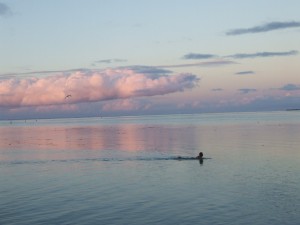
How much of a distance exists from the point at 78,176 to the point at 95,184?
653cm

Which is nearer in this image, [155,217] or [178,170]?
[155,217]

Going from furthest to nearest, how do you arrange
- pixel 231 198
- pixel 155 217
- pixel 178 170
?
pixel 178 170 → pixel 231 198 → pixel 155 217

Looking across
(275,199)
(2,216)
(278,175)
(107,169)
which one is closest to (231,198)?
(275,199)

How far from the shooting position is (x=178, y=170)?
54312 mm

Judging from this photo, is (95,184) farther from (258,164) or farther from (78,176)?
(258,164)

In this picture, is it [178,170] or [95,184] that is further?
[178,170]

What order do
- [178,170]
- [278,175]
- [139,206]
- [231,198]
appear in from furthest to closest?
1. [178,170]
2. [278,175]
3. [231,198]
4. [139,206]

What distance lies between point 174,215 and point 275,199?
10035 mm

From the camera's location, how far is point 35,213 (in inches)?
1282

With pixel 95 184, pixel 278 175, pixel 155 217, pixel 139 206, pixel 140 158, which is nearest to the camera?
pixel 155 217

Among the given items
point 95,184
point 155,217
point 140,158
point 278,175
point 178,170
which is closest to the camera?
point 155,217

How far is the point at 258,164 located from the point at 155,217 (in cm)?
3011

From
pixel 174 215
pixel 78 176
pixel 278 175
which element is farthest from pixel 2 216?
pixel 278 175

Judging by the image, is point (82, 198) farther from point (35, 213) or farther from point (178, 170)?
point (178, 170)
